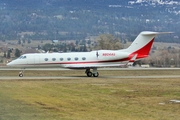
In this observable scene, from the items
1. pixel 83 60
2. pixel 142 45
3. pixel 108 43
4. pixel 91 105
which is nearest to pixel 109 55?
pixel 83 60

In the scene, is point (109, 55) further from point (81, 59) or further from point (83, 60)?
point (81, 59)

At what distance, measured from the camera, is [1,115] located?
71.4ft

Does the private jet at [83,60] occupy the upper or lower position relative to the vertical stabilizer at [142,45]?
lower

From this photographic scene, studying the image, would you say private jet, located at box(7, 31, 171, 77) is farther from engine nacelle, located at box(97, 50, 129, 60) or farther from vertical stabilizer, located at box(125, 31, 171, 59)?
vertical stabilizer, located at box(125, 31, 171, 59)

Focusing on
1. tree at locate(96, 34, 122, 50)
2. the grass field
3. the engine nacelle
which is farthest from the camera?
tree at locate(96, 34, 122, 50)

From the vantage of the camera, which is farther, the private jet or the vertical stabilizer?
the vertical stabilizer

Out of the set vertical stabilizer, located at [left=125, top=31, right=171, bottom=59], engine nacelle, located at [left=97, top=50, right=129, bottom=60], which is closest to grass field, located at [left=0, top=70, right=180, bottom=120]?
engine nacelle, located at [left=97, top=50, right=129, bottom=60]

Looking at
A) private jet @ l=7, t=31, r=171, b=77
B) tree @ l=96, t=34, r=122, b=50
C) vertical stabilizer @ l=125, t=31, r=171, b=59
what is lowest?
private jet @ l=7, t=31, r=171, b=77

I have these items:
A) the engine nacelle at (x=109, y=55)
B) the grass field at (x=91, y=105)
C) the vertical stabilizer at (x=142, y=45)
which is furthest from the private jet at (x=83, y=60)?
the grass field at (x=91, y=105)

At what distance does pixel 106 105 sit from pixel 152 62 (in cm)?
10429

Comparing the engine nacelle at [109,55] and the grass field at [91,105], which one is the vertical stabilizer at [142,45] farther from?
the grass field at [91,105]

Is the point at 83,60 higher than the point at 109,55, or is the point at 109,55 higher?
the point at 109,55

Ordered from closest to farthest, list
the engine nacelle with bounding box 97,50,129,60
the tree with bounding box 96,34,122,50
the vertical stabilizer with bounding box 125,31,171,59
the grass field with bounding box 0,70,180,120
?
the grass field with bounding box 0,70,180,120 < the engine nacelle with bounding box 97,50,129,60 < the vertical stabilizer with bounding box 125,31,171,59 < the tree with bounding box 96,34,122,50

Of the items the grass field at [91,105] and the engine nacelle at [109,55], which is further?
the engine nacelle at [109,55]
